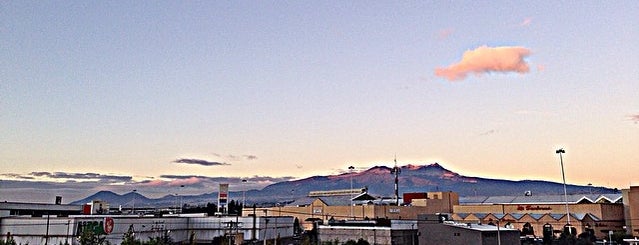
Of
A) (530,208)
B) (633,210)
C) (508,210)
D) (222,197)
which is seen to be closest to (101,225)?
(222,197)

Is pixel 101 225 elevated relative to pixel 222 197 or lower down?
lower down

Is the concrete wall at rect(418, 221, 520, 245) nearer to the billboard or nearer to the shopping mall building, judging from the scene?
the shopping mall building

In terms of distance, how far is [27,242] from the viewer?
6981cm

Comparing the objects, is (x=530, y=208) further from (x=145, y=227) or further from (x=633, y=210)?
(x=145, y=227)

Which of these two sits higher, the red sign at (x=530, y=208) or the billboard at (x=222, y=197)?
the billboard at (x=222, y=197)

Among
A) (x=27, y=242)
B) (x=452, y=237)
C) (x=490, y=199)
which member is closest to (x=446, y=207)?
(x=490, y=199)

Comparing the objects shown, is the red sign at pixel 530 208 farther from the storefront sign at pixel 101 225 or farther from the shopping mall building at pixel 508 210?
the storefront sign at pixel 101 225

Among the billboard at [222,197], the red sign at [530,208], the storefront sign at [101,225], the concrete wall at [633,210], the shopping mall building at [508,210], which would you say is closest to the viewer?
the storefront sign at [101,225]

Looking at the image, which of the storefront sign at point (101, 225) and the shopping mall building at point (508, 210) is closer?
the storefront sign at point (101, 225)

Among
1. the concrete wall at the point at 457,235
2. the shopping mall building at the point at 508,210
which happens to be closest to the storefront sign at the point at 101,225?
the shopping mall building at the point at 508,210

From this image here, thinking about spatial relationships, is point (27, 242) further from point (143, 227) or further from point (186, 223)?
point (186, 223)

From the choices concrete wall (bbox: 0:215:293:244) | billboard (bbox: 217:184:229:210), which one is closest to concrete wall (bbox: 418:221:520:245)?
concrete wall (bbox: 0:215:293:244)

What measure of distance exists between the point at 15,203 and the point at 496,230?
245 feet

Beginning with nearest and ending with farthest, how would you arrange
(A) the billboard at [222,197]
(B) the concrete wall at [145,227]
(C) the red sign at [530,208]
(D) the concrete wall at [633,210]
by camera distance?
(B) the concrete wall at [145,227] < (D) the concrete wall at [633,210] < (C) the red sign at [530,208] < (A) the billboard at [222,197]
